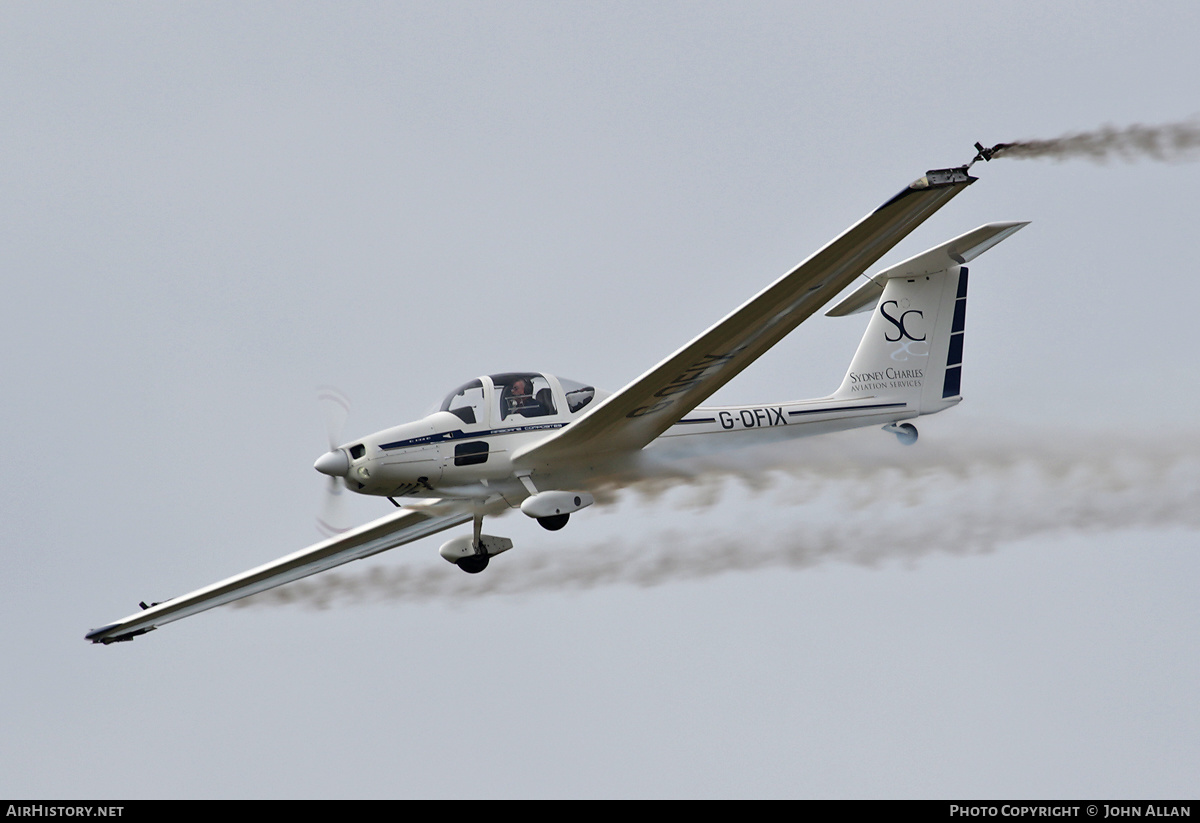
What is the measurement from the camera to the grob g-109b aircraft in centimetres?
1300

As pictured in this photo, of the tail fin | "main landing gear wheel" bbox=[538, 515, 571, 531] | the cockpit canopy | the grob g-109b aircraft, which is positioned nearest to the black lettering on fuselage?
the grob g-109b aircraft

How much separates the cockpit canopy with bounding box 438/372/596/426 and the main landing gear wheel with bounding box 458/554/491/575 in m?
2.11

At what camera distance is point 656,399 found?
14273 mm

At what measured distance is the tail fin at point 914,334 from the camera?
17250mm

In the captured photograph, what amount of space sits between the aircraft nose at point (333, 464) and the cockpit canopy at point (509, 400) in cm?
133

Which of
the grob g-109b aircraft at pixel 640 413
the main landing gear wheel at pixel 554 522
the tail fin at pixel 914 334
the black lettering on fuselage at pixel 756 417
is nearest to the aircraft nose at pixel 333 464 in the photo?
the grob g-109b aircraft at pixel 640 413

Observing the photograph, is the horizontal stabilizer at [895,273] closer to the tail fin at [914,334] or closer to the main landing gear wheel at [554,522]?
the tail fin at [914,334]

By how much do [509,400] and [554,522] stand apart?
1.56 m

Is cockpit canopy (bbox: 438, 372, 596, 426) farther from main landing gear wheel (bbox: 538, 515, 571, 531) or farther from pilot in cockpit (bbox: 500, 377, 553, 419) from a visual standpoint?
main landing gear wheel (bbox: 538, 515, 571, 531)

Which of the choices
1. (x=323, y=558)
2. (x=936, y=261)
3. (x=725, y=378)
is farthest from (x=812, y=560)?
(x=323, y=558)

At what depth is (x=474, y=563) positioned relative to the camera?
51.9 feet
